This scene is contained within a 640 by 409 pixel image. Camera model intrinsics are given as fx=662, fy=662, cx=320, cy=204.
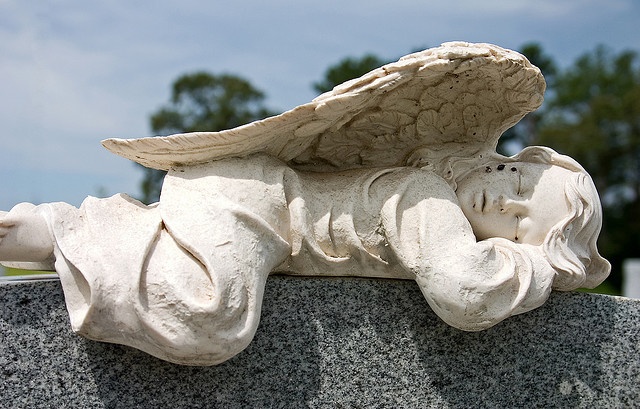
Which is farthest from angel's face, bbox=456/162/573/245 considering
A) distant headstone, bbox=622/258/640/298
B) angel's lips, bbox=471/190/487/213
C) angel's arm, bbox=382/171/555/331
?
distant headstone, bbox=622/258/640/298

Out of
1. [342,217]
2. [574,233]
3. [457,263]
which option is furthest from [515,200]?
[342,217]

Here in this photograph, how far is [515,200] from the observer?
2.41 meters

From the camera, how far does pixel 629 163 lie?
20406mm

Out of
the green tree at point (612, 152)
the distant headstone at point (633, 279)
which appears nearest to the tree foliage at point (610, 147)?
the green tree at point (612, 152)

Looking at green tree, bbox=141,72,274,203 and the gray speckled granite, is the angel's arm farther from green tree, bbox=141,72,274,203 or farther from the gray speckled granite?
green tree, bbox=141,72,274,203

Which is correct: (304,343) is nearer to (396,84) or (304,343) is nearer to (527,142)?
(396,84)

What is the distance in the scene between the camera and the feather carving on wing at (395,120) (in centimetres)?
213

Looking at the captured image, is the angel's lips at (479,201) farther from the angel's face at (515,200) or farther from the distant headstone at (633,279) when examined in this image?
the distant headstone at (633,279)

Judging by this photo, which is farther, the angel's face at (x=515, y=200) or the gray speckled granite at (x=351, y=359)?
the angel's face at (x=515, y=200)

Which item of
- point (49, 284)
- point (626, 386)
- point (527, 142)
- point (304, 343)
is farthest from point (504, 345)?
point (527, 142)

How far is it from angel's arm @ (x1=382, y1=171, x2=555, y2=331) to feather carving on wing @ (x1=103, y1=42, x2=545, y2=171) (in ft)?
0.86

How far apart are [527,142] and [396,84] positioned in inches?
818

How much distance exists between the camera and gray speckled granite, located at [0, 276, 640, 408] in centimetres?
203

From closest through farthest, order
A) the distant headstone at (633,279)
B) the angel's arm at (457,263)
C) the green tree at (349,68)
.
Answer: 1. the angel's arm at (457,263)
2. the distant headstone at (633,279)
3. the green tree at (349,68)
